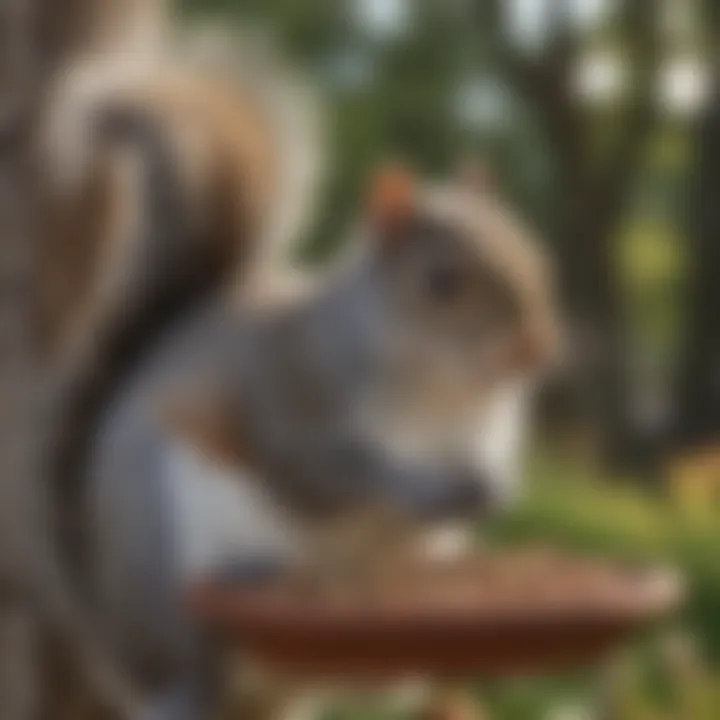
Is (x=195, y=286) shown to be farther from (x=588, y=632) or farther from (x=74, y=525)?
(x=588, y=632)

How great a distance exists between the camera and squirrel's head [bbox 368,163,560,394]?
0.96m

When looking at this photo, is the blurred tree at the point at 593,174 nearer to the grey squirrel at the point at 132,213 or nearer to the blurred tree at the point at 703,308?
the blurred tree at the point at 703,308

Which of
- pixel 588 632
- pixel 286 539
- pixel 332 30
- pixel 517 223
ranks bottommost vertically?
pixel 588 632

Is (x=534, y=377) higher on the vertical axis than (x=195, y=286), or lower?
lower

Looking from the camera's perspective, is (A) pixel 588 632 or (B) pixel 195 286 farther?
(B) pixel 195 286

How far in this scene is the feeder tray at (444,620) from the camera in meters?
0.93

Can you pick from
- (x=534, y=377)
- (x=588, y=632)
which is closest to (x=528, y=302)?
(x=534, y=377)

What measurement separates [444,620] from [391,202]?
0.75 ft

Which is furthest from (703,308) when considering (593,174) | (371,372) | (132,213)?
(132,213)

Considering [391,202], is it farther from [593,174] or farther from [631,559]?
[631,559]

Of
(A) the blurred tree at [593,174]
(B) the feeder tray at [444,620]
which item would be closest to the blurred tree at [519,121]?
(A) the blurred tree at [593,174]

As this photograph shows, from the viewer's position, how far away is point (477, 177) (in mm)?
998

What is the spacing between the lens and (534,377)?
1.00 m

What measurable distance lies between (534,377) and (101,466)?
0.27 meters
